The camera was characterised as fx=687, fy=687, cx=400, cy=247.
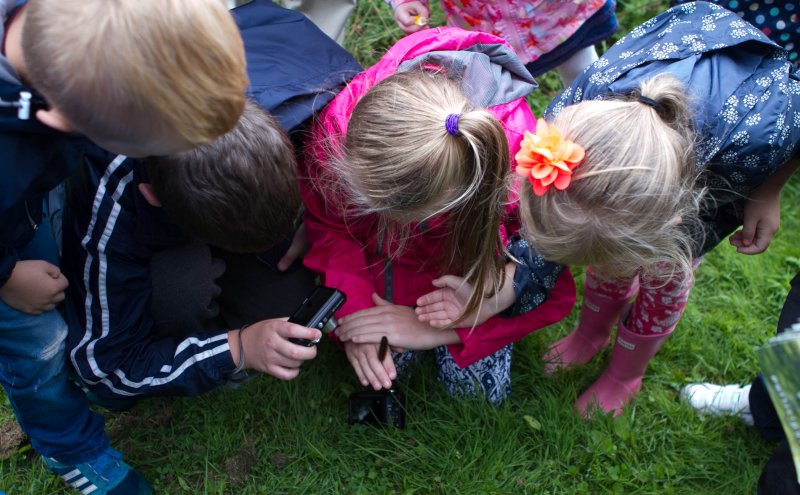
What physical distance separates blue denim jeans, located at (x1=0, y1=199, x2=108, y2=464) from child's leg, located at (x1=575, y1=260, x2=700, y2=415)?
1.30 metres

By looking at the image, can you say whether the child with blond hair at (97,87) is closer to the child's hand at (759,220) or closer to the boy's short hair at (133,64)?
the boy's short hair at (133,64)

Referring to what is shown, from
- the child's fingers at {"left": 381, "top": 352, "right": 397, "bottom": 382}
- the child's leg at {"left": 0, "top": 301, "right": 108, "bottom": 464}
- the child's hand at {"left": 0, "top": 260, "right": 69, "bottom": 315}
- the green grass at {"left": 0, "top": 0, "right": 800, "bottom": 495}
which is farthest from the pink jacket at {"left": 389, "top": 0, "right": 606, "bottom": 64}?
the child's leg at {"left": 0, "top": 301, "right": 108, "bottom": 464}

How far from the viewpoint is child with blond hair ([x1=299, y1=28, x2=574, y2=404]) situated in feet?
4.51

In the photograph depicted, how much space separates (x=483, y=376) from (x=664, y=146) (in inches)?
33.6

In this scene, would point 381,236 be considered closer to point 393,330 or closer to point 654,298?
point 393,330

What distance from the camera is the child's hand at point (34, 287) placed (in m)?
1.43

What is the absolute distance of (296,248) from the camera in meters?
1.98

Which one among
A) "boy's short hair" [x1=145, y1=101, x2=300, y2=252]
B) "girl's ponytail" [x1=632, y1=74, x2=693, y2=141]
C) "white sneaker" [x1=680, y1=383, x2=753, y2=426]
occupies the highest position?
"girl's ponytail" [x1=632, y1=74, x2=693, y2=141]

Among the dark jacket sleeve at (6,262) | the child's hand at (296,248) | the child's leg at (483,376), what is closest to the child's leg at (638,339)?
the child's leg at (483,376)

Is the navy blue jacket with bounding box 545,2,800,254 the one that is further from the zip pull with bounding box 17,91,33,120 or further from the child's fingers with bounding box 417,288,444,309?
the zip pull with bounding box 17,91,33,120

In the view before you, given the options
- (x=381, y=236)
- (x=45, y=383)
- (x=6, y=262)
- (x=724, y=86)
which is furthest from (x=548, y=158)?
(x=45, y=383)

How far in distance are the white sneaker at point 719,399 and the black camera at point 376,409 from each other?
818 millimetres

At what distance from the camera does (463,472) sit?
1.77 meters

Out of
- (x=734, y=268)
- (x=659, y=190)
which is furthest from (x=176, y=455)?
(x=734, y=268)
